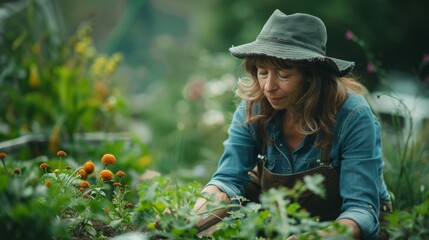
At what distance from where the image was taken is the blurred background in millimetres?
4035

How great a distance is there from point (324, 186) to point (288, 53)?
54 centimetres

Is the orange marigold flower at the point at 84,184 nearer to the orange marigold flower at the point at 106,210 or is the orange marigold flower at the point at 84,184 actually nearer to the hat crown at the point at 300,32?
the orange marigold flower at the point at 106,210

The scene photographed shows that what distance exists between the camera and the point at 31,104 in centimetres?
417

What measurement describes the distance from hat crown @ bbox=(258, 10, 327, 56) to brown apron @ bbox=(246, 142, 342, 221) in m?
0.39

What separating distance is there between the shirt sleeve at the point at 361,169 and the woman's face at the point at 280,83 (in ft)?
0.74

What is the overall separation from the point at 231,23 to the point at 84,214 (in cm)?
550

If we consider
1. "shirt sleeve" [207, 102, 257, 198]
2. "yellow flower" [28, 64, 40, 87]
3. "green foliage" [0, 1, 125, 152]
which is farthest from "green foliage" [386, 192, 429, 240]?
"yellow flower" [28, 64, 40, 87]

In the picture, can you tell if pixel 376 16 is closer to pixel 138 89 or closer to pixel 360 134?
pixel 138 89

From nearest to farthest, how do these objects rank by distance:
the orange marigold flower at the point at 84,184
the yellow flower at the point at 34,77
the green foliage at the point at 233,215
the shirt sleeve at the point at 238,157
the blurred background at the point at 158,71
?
the green foliage at the point at 233,215 < the orange marigold flower at the point at 84,184 < the shirt sleeve at the point at 238,157 < the blurred background at the point at 158,71 < the yellow flower at the point at 34,77

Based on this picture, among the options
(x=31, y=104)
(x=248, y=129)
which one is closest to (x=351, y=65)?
(x=248, y=129)

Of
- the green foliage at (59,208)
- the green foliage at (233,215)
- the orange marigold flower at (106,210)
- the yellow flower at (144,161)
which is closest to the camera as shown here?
the green foliage at (59,208)

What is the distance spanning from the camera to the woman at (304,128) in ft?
7.02

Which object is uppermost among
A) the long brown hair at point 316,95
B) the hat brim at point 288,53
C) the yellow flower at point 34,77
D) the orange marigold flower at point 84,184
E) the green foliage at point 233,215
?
the yellow flower at point 34,77

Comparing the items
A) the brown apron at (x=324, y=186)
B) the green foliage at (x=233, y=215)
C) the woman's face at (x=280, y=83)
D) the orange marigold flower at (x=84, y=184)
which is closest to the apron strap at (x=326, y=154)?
the brown apron at (x=324, y=186)
